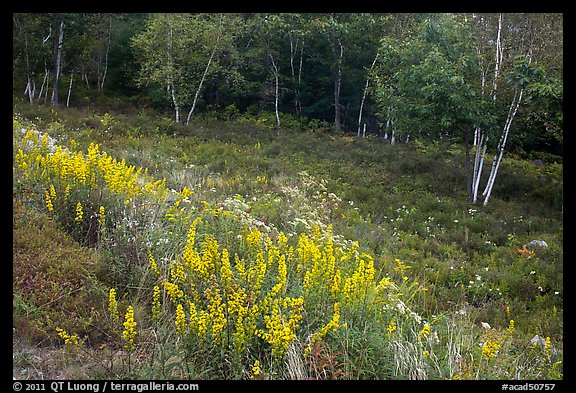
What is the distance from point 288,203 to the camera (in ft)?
29.8

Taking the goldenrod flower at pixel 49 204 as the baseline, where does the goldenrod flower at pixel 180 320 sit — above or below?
below

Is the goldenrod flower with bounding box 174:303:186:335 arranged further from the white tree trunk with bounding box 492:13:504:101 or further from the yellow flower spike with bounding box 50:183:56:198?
the white tree trunk with bounding box 492:13:504:101

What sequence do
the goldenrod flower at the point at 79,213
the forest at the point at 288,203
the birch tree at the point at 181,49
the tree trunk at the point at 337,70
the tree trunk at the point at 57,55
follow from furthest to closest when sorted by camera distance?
the tree trunk at the point at 337,70 < the birch tree at the point at 181,49 < the tree trunk at the point at 57,55 < the goldenrod flower at the point at 79,213 < the forest at the point at 288,203

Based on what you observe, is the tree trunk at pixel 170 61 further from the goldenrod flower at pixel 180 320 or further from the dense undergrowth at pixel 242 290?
the goldenrod flower at pixel 180 320

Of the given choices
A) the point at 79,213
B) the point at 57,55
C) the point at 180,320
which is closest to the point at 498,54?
the point at 79,213

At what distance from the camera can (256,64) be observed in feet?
84.7

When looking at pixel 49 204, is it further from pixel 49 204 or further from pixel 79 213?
pixel 79 213

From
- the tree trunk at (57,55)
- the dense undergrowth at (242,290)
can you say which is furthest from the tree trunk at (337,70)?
the dense undergrowth at (242,290)

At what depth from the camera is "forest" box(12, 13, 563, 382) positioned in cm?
314

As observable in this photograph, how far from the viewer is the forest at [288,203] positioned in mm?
3141

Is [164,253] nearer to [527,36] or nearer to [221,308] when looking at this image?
[221,308]

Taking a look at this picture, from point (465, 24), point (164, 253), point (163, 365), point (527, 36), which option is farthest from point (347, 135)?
point (163, 365)

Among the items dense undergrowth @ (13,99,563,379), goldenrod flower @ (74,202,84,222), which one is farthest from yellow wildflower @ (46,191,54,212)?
goldenrod flower @ (74,202,84,222)
